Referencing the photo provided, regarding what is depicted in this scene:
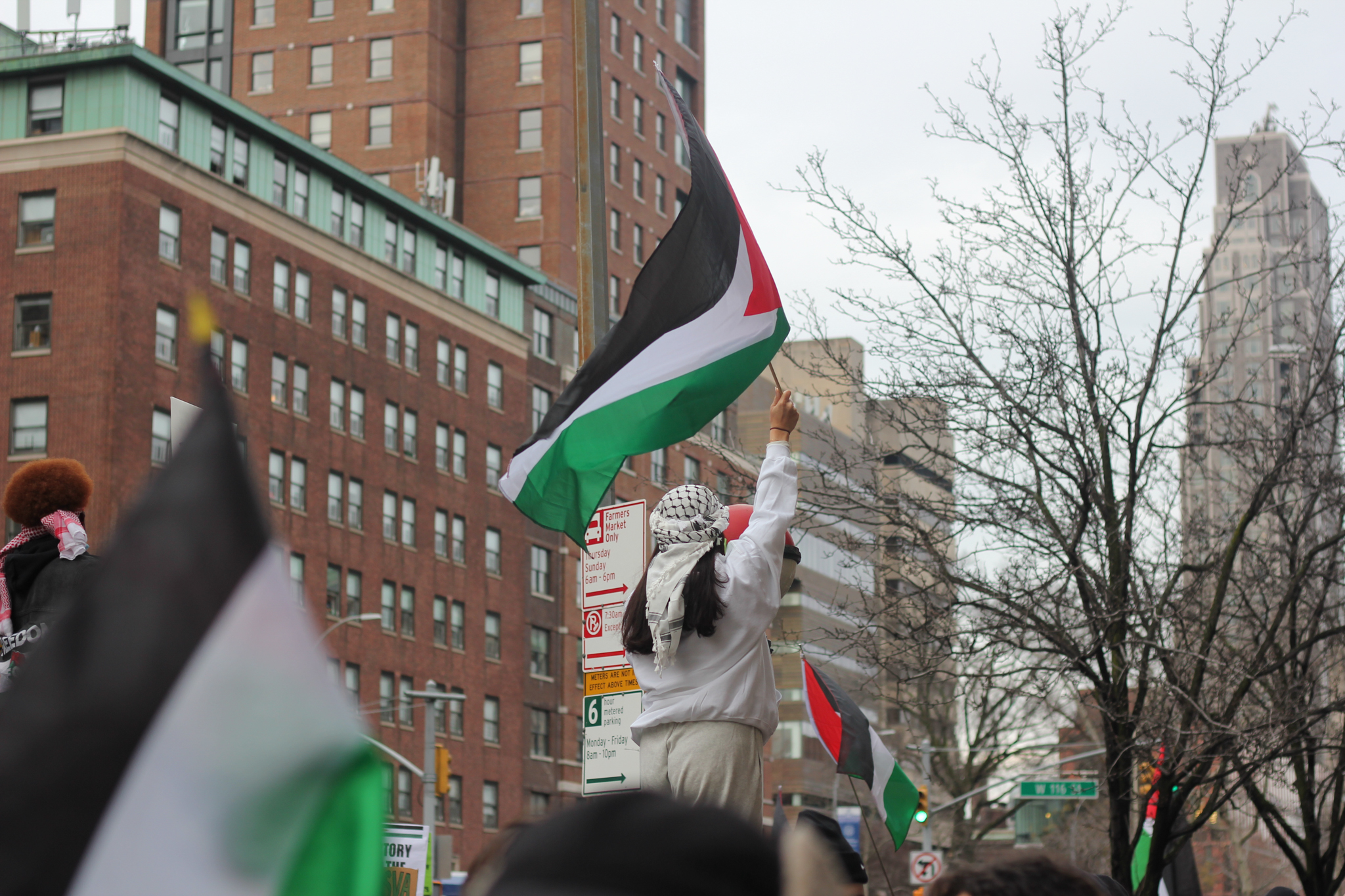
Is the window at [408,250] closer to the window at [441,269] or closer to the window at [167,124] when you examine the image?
the window at [441,269]

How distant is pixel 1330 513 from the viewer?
51.8 feet

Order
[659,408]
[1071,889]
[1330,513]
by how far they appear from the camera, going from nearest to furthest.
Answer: [1071,889] → [659,408] → [1330,513]

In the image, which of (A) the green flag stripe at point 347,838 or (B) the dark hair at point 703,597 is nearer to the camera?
(A) the green flag stripe at point 347,838

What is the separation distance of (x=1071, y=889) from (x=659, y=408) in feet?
19.2

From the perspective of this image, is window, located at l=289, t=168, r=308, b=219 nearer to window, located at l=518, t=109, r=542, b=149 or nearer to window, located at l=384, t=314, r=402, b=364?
Result: window, located at l=384, t=314, r=402, b=364

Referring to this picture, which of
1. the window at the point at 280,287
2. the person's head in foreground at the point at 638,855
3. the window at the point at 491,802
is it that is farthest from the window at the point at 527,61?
the person's head in foreground at the point at 638,855

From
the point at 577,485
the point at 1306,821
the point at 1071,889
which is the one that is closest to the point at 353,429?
the point at 1306,821

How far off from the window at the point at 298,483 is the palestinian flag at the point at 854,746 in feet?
152

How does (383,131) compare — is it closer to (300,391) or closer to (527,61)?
(527,61)

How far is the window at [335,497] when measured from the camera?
58.0 m

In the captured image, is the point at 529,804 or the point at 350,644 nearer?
the point at 350,644

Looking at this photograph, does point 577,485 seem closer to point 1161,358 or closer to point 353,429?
point 1161,358

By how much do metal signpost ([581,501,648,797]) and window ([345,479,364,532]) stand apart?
163 feet

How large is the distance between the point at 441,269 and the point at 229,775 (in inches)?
2526
